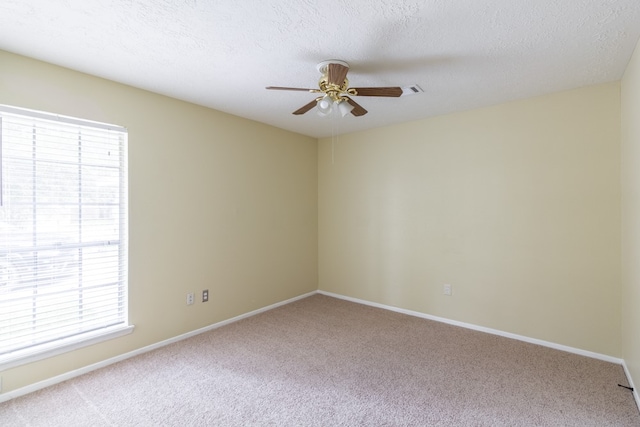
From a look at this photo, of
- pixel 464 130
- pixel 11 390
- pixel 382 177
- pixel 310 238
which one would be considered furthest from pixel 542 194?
pixel 11 390

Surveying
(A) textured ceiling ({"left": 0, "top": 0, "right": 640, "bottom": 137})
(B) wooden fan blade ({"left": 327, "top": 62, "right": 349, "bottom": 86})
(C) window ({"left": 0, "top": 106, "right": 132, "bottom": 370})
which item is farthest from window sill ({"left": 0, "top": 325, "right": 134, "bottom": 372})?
(B) wooden fan blade ({"left": 327, "top": 62, "right": 349, "bottom": 86})

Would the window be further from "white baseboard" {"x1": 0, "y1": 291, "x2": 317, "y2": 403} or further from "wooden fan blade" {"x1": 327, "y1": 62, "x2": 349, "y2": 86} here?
"wooden fan blade" {"x1": 327, "y1": 62, "x2": 349, "y2": 86}

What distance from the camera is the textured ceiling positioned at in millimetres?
1716

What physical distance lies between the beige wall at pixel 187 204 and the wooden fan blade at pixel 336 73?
174 centimetres

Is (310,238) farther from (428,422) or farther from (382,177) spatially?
(428,422)

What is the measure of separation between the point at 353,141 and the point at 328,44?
239cm

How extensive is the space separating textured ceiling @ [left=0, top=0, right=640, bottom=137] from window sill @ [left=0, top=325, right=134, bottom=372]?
2121mm

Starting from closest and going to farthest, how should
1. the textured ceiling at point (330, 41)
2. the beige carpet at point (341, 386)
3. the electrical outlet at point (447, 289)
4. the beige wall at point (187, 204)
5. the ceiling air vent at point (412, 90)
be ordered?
1. the textured ceiling at point (330, 41)
2. the beige carpet at point (341, 386)
3. the beige wall at point (187, 204)
4. the ceiling air vent at point (412, 90)
5. the electrical outlet at point (447, 289)

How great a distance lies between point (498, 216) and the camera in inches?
128

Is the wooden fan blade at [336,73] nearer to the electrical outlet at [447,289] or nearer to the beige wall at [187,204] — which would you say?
the beige wall at [187,204]

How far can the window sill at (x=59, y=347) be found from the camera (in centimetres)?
218

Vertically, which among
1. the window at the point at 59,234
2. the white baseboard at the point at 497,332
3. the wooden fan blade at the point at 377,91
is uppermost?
the wooden fan blade at the point at 377,91

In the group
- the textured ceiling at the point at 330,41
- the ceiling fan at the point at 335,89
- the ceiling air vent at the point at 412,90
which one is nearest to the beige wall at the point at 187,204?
the textured ceiling at the point at 330,41

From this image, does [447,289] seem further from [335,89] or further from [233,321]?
[335,89]
